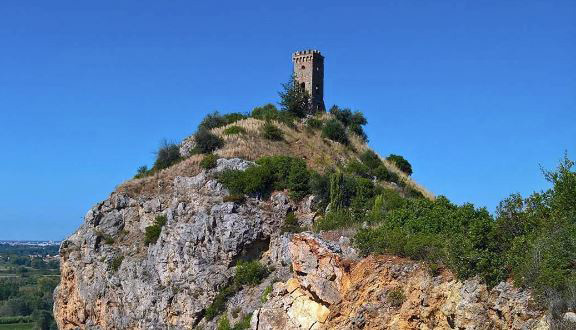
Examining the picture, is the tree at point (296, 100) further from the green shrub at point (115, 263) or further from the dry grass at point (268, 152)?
the green shrub at point (115, 263)

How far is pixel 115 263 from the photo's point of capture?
108 ft

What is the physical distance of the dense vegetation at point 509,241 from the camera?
14.1 meters

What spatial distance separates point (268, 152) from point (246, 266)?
31.9 feet

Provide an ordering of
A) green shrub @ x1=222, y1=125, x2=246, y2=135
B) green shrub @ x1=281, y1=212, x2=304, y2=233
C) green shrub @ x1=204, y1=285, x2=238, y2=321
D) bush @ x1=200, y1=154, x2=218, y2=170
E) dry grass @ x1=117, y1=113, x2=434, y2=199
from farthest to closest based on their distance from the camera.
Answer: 1. green shrub @ x1=222, y1=125, x2=246, y2=135
2. dry grass @ x1=117, y1=113, x2=434, y2=199
3. bush @ x1=200, y1=154, x2=218, y2=170
4. green shrub @ x1=281, y1=212, x2=304, y2=233
5. green shrub @ x1=204, y1=285, x2=238, y2=321

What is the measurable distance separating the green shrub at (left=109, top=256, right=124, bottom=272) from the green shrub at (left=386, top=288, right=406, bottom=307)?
19.1 m

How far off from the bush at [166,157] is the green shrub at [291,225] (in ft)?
36.1

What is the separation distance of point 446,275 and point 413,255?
1.55m

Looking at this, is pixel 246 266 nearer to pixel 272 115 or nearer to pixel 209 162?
pixel 209 162

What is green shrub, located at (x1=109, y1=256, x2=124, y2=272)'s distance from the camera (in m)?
32.9

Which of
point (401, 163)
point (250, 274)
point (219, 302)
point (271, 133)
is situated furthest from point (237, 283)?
point (401, 163)

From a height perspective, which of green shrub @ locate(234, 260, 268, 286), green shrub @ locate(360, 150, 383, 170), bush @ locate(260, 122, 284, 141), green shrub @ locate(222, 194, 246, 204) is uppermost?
bush @ locate(260, 122, 284, 141)

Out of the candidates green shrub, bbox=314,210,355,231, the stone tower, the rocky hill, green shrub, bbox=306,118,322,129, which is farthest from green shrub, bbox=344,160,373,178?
the stone tower

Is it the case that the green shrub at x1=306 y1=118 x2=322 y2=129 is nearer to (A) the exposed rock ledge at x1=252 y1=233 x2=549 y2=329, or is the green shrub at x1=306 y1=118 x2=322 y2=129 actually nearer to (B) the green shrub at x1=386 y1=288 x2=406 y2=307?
(A) the exposed rock ledge at x1=252 y1=233 x2=549 y2=329

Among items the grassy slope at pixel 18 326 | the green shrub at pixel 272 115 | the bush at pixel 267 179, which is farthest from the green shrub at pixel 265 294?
the grassy slope at pixel 18 326
